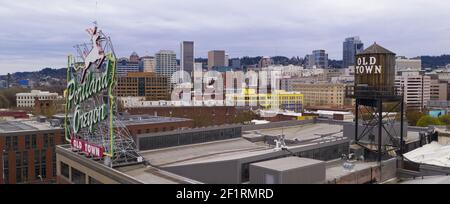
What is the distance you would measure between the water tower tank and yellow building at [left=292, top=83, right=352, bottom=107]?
13314cm

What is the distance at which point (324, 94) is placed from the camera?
18025 cm

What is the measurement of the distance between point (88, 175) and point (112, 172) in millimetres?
5085

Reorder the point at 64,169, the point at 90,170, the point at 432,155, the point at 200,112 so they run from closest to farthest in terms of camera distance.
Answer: the point at 90,170
the point at 432,155
the point at 64,169
the point at 200,112

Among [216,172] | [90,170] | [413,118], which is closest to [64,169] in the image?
[90,170]

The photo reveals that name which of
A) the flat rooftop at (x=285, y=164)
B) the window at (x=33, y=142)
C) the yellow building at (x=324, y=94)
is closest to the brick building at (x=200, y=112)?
the window at (x=33, y=142)

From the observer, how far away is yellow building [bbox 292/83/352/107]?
17438 centimetres

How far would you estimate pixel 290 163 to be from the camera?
97.5 feet

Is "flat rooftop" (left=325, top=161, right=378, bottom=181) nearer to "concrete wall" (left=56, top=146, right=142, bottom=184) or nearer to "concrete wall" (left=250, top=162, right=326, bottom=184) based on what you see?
"concrete wall" (left=250, top=162, right=326, bottom=184)

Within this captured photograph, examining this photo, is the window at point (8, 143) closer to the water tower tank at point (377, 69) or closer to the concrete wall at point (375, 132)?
the concrete wall at point (375, 132)

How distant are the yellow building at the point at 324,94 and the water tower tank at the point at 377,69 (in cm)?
13314

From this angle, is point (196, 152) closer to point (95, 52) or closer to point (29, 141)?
point (95, 52)

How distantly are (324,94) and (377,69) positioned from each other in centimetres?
14340

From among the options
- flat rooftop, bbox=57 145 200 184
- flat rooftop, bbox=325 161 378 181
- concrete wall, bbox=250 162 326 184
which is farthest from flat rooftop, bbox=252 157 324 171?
flat rooftop, bbox=57 145 200 184
